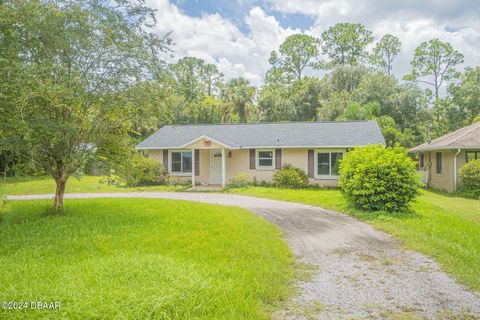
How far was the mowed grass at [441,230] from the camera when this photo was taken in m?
5.48

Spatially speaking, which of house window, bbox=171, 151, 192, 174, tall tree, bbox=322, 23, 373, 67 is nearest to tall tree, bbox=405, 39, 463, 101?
tall tree, bbox=322, 23, 373, 67

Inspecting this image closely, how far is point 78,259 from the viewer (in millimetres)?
5551

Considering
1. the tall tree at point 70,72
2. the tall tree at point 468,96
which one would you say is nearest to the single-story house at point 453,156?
the tall tree at point 70,72

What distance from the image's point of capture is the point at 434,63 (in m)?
38.2

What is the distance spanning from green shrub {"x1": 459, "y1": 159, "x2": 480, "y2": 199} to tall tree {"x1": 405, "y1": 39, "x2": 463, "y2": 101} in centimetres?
2646

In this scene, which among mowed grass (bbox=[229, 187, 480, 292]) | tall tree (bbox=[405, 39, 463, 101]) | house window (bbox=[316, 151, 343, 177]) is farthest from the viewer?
tall tree (bbox=[405, 39, 463, 101])

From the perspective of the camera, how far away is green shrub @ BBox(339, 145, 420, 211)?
9.70 metres

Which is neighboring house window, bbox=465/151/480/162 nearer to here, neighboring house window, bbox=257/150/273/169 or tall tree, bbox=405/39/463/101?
neighboring house window, bbox=257/150/273/169

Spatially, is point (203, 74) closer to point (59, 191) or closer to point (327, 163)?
point (327, 163)

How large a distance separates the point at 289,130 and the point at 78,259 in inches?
639

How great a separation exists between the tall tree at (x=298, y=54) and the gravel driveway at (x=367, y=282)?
116ft

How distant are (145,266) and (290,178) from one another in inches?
513

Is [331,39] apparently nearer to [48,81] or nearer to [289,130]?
[289,130]

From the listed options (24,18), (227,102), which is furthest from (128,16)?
(227,102)
